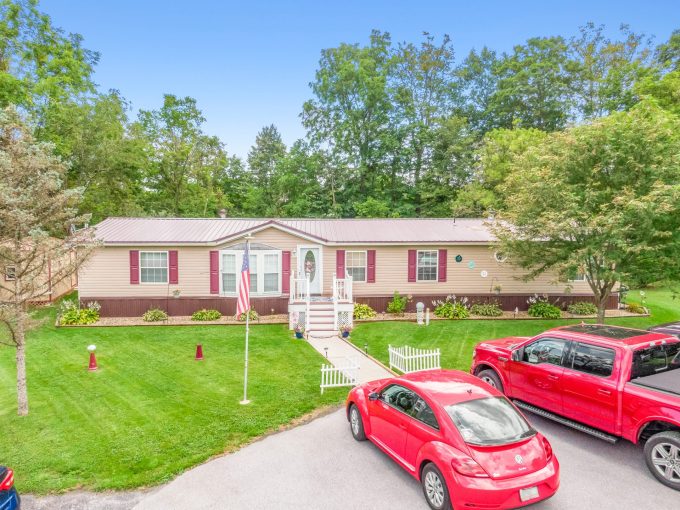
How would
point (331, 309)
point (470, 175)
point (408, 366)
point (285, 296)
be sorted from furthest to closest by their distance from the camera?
point (470, 175) → point (285, 296) → point (331, 309) → point (408, 366)

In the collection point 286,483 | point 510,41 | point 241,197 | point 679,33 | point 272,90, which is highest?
point 510,41

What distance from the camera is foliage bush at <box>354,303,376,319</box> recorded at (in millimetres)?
16891

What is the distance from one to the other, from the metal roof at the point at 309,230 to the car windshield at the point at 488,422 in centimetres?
1175

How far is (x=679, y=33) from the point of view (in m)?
30.4

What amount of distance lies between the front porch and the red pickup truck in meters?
7.73

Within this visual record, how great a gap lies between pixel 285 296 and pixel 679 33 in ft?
120

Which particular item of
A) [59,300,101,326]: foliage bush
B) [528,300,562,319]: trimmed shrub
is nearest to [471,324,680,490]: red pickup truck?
[528,300,562,319]: trimmed shrub

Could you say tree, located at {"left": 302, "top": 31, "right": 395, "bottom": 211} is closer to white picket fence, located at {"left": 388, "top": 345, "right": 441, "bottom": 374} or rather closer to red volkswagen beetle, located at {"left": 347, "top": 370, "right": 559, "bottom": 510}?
white picket fence, located at {"left": 388, "top": 345, "right": 441, "bottom": 374}

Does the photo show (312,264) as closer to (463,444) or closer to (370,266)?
(370,266)

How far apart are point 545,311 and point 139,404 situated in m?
A: 15.7

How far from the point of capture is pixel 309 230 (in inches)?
755

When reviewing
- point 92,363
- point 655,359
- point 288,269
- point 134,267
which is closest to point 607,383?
point 655,359

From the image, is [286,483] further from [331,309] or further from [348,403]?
[331,309]

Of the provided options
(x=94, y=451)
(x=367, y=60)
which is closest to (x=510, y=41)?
(x=367, y=60)
